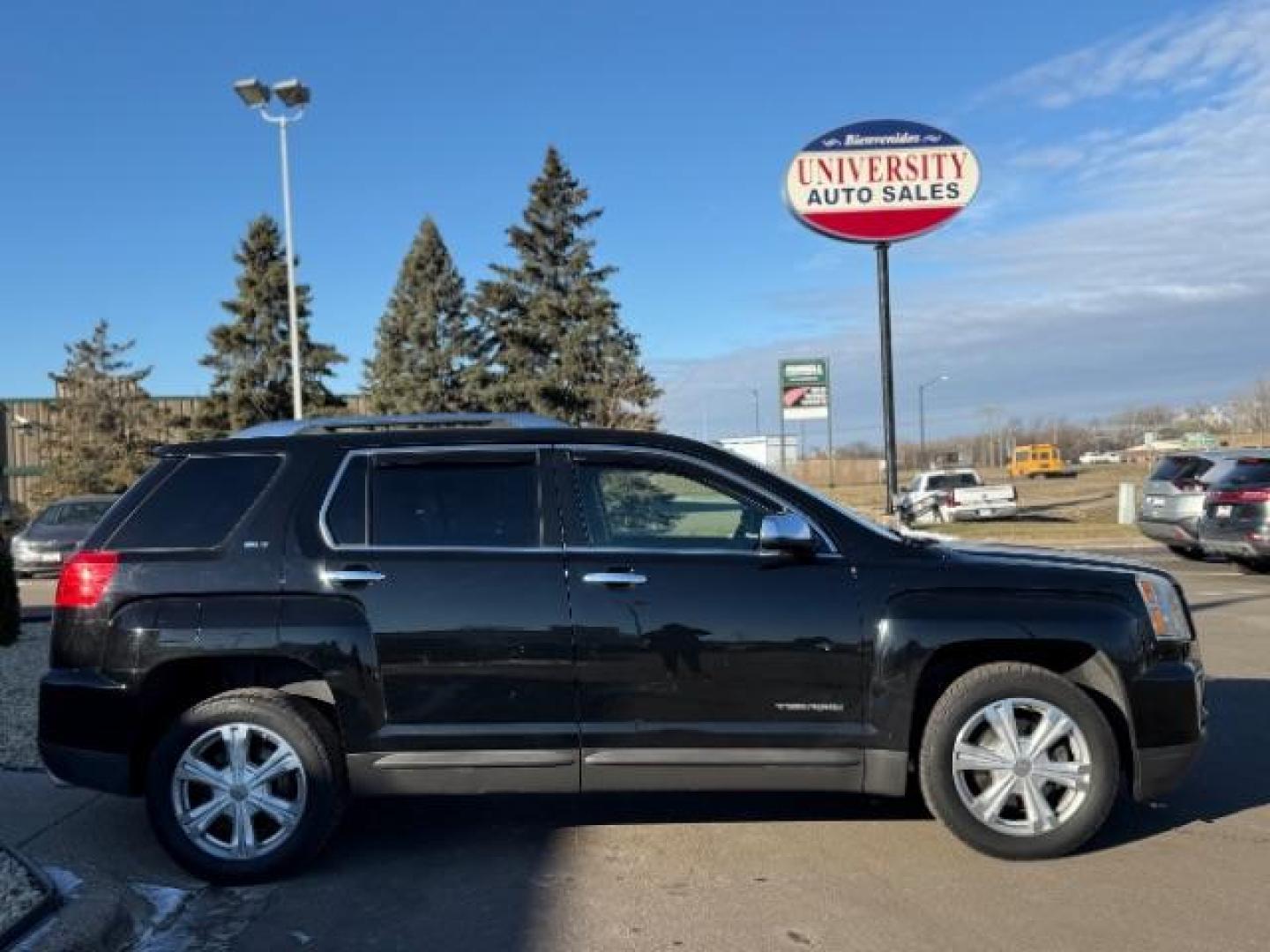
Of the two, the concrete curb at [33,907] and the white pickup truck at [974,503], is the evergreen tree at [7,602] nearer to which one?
the concrete curb at [33,907]

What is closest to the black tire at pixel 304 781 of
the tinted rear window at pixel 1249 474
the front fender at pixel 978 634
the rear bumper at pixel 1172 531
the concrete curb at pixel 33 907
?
the concrete curb at pixel 33 907

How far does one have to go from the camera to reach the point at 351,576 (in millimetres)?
4586

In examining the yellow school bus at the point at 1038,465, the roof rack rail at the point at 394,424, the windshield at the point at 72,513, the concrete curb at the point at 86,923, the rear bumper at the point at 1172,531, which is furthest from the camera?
the yellow school bus at the point at 1038,465

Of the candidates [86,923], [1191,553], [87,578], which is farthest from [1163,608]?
[1191,553]

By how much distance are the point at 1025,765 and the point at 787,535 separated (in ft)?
4.53

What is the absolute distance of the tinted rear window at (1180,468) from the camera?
660 inches

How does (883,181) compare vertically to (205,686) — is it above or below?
above

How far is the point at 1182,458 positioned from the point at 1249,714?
11.2m

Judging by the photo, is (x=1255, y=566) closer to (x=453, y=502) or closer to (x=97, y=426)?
(x=453, y=502)

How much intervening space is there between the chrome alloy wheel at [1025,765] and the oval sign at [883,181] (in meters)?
18.7

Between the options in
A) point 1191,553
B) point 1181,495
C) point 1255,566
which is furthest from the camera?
point 1191,553

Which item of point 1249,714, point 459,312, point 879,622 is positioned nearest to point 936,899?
point 879,622

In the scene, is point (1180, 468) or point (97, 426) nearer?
point (1180, 468)

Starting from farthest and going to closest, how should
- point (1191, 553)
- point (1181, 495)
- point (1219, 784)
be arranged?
1. point (1191, 553)
2. point (1181, 495)
3. point (1219, 784)
